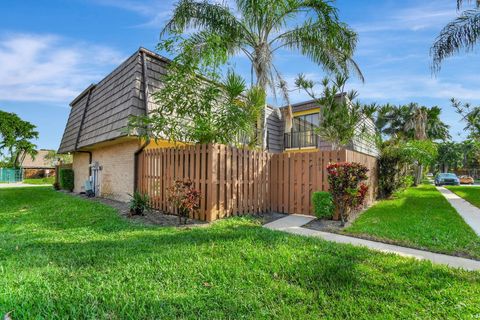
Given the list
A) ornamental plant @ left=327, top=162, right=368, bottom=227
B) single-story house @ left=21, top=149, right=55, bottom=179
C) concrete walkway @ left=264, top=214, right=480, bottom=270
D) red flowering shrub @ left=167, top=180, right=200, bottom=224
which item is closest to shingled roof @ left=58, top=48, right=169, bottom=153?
red flowering shrub @ left=167, top=180, right=200, bottom=224

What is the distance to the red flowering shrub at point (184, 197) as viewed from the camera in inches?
245

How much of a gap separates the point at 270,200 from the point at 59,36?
31.5 ft

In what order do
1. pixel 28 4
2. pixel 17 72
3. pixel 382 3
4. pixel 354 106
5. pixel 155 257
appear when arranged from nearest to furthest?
pixel 155 257
pixel 28 4
pixel 382 3
pixel 354 106
pixel 17 72

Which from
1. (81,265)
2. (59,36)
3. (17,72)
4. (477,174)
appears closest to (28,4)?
(59,36)

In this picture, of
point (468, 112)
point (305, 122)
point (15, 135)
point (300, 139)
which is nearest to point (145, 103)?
point (300, 139)

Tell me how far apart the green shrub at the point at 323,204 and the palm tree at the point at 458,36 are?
797 centimetres

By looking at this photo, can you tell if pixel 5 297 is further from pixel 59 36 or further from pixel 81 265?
pixel 59 36

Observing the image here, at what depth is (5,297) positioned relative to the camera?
8.31 feet

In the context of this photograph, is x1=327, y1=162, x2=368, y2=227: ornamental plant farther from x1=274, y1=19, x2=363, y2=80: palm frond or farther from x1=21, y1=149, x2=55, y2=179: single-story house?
x1=21, y1=149, x2=55, y2=179: single-story house

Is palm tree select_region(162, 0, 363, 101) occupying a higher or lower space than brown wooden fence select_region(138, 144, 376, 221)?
higher

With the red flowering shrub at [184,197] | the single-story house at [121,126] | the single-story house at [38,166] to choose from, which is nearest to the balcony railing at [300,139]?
the single-story house at [121,126]

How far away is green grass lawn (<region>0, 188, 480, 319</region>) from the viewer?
94.9 inches

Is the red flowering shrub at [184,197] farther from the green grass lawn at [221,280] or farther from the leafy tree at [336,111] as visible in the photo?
the leafy tree at [336,111]

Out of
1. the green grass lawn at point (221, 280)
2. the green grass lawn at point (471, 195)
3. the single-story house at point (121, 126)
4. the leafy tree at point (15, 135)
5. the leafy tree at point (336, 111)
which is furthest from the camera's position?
the leafy tree at point (15, 135)
